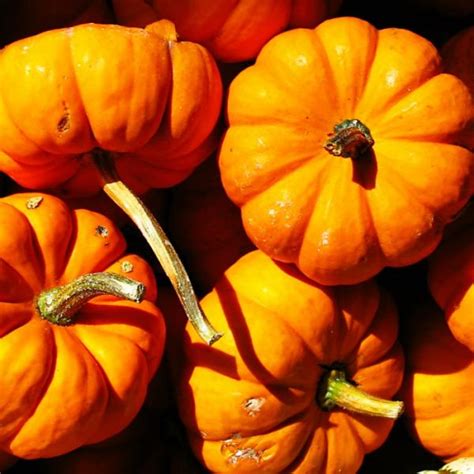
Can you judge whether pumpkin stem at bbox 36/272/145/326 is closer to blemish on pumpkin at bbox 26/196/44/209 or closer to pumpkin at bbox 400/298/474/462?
blemish on pumpkin at bbox 26/196/44/209

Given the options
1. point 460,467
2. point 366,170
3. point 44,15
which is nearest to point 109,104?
point 366,170

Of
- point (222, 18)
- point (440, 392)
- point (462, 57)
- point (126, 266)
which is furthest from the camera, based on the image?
point (462, 57)

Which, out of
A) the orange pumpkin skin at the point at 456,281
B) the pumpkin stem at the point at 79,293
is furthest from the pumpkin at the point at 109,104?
the orange pumpkin skin at the point at 456,281

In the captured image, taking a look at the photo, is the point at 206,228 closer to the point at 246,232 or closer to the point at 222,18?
the point at 246,232

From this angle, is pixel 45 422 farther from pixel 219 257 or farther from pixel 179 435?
pixel 219 257

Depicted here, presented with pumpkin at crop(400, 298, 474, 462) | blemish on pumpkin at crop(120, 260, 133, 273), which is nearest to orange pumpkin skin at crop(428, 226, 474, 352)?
pumpkin at crop(400, 298, 474, 462)

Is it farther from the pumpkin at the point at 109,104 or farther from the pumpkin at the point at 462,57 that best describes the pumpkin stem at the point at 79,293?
the pumpkin at the point at 462,57

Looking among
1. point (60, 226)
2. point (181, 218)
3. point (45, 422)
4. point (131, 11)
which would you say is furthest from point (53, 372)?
point (131, 11)
